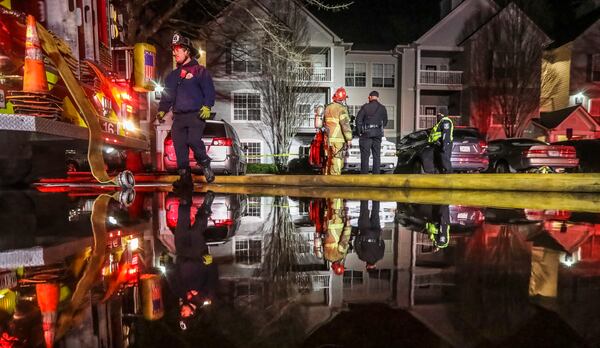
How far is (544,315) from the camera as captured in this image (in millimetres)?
1256

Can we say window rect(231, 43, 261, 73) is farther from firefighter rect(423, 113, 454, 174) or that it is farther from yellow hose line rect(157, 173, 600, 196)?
yellow hose line rect(157, 173, 600, 196)

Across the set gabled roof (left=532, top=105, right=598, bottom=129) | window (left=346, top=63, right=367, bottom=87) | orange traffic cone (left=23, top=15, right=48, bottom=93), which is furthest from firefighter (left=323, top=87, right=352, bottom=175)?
gabled roof (left=532, top=105, right=598, bottom=129)

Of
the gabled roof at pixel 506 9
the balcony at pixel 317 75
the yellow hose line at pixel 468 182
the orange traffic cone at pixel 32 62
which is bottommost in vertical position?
the yellow hose line at pixel 468 182

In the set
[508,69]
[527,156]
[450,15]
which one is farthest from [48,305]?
[450,15]

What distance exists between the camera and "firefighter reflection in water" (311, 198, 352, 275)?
208 centimetres

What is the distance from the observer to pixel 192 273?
1.77m

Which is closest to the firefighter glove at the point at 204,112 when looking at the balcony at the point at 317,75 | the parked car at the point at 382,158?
the parked car at the point at 382,158

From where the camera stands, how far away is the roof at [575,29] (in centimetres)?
2852

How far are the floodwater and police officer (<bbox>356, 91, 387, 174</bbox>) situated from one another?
539cm

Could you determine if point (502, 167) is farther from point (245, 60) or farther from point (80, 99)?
point (245, 60)

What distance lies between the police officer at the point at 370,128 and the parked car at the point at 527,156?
6998mm

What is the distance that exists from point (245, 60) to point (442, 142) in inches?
708

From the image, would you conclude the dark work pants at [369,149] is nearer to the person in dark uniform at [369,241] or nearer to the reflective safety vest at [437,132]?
the reflective safety vest at [437,132]

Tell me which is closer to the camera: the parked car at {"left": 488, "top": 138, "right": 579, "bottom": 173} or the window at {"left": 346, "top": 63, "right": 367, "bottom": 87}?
the parked car at {"left": 488, "top": 138, "right": 579, "bottom": 173}
